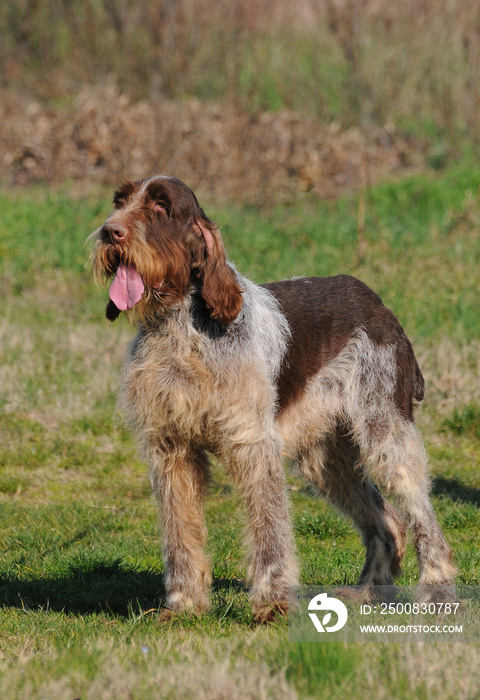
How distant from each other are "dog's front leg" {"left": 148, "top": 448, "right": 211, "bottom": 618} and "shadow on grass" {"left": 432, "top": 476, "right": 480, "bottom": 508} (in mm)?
2715

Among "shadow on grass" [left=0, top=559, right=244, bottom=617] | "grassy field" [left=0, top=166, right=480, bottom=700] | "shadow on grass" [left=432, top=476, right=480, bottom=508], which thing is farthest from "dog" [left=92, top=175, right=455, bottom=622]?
"shadow on grass" [left=432, top=476, right=480, bottom=508]

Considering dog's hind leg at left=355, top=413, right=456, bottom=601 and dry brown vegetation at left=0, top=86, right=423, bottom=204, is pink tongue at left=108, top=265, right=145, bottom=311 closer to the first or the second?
dog's hind leg at left=355, top=413, right=456, bottom=601

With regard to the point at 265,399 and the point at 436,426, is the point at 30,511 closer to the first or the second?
the point at 265,399

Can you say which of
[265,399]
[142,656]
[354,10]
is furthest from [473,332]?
[354,10]

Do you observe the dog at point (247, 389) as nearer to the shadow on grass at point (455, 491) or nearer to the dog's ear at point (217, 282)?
the dog's ear at point (217, 282)

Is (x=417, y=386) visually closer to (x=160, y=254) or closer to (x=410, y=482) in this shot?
(x=410, y=482)

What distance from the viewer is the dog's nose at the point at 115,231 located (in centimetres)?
399

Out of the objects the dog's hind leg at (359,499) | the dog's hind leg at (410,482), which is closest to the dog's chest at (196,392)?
the dog's hind leg at (410,482)

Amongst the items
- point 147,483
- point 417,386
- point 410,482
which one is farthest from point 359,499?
point 147,483

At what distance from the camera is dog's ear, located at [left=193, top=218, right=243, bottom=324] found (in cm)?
420

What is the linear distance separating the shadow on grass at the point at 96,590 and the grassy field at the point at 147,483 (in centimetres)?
1

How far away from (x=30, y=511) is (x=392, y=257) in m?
5.84

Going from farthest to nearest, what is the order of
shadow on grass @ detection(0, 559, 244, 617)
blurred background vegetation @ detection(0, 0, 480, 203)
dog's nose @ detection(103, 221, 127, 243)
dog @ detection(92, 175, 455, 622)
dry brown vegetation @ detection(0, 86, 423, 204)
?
blurred background vegetation @ detection(0, 0, 480, 203), dry brown vegetation @ detection(0, 86, 423, 204), shadow on grass @ detection(0, 559, 244, 617), dog @ detection(92, 175, 455, 622), dog's nose @ detection(103, 221, 127, 243)

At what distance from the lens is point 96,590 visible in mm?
4934
